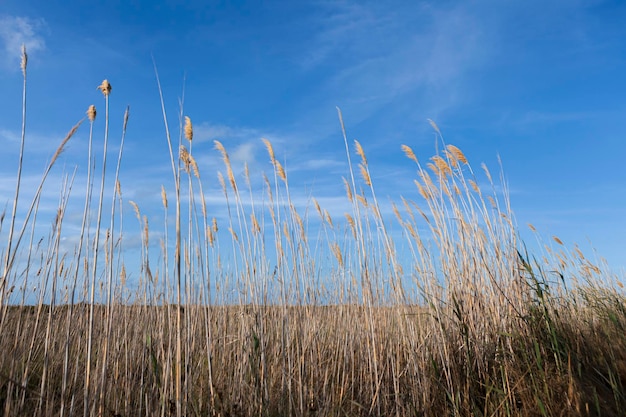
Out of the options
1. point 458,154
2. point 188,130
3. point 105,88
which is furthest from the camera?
point 458,154

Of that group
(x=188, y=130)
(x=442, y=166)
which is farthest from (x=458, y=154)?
(x=188, y=130)

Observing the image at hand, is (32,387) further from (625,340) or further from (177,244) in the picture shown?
(625,340)

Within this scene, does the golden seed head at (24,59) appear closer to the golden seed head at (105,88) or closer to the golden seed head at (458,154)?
the golden seed head at (105,88)

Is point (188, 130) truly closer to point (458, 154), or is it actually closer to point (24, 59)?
point (24, 59)

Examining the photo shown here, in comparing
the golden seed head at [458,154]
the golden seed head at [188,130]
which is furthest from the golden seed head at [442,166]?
the golden seed head at [188,130]

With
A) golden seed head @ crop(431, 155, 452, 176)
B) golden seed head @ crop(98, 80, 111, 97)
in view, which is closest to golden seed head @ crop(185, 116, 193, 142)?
golden seed head @ crop(98, 80, 111, 97)

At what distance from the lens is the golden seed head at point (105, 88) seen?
182 cm

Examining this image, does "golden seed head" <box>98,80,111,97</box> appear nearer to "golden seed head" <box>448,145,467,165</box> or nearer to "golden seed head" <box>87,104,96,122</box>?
"golden seed head" <box>87,104,96,122</box>

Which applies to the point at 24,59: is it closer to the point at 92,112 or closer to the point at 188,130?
the point at 92,112

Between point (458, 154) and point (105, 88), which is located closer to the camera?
point (105, 88)

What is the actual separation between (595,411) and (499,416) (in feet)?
1.44

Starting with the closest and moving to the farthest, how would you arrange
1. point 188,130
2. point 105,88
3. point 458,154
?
point 105,88 < point 188,130 < point 458,154

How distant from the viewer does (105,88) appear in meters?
1.82

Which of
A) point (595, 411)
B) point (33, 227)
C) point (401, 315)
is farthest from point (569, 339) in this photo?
point (33, 227)
